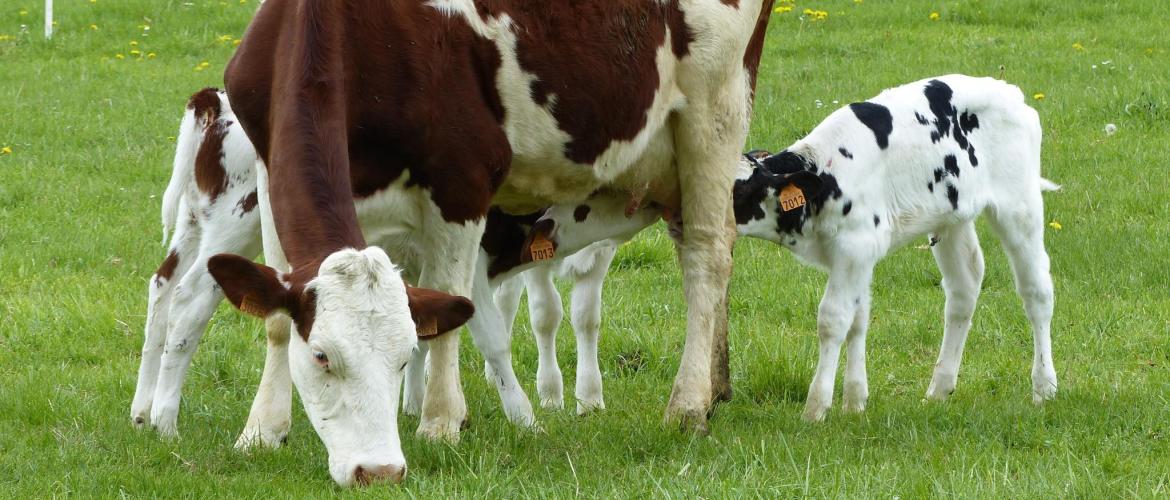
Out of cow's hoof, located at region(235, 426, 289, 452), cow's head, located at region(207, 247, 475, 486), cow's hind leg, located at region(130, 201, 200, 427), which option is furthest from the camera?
cow's hind leg, located at region(130, 201, 200, 427)

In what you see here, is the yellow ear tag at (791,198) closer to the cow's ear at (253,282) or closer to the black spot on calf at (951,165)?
the black spot on calf at (951,165)

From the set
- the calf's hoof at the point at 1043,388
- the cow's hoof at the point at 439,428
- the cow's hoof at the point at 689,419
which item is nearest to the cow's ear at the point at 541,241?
the cow's hoof at the point at 689,419

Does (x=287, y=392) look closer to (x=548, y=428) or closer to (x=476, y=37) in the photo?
(x=548, y=428)

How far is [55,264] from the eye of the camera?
10.5 m

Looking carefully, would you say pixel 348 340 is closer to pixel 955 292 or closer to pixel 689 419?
pixel 689 419

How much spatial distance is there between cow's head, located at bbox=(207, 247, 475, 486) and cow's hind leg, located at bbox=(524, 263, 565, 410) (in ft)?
9.20

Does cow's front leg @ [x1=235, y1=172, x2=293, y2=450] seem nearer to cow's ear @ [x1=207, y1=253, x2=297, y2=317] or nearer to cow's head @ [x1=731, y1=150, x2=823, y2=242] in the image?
cow's ear @ [x1=207, y1=253, x2=297, y2=317]

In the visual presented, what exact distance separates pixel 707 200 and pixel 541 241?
861mm

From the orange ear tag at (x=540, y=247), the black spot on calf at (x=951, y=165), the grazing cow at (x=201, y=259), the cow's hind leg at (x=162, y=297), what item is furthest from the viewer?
the black spot on calf at (x=951, y=165)

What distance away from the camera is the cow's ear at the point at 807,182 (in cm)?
745

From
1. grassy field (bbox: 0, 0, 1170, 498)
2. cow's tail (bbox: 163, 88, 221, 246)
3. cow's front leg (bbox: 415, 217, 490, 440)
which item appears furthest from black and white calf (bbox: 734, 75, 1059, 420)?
cow's tail (bbox: 163, 88, 221, 246)

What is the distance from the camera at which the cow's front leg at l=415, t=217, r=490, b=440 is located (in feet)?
20.6

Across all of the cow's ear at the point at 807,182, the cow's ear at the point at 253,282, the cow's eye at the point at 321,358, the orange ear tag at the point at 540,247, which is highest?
the cow's ear at the point at 253,282

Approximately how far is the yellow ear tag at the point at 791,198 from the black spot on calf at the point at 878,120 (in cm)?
64
